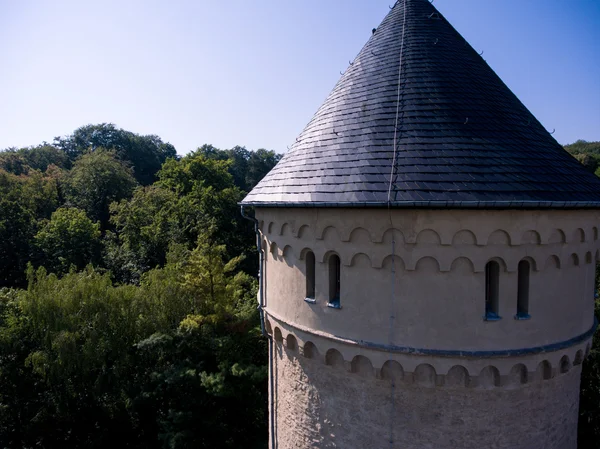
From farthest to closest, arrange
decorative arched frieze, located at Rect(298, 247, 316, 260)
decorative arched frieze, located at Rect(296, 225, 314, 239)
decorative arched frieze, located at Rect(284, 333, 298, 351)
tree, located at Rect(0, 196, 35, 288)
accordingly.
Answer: tree, located at Rect(0, 196, 35, 288) → decorative arched frieze, located at Rect(284, 333, 298, 351) → decorative arched frieze, located at Rect(298, 247, 316, 260) → decorative arched frieze, located at Rect(296, 225, 314, 239)

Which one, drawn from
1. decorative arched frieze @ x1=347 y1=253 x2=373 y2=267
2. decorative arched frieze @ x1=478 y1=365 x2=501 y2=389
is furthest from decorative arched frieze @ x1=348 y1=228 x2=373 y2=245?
decorative arched frieze @ x1=478 y1=365 x2=501 y2=389

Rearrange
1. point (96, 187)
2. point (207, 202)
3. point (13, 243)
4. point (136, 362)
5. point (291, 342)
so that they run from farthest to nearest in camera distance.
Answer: point (96, 187) < point (207, 202) < point (13, 243) < point (136, 362) < point (291, 342)

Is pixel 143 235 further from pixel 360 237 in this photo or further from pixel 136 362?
pixel 360 237

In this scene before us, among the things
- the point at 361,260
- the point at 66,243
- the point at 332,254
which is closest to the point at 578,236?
the point at 361,260

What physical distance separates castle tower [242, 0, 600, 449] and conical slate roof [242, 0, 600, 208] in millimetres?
28

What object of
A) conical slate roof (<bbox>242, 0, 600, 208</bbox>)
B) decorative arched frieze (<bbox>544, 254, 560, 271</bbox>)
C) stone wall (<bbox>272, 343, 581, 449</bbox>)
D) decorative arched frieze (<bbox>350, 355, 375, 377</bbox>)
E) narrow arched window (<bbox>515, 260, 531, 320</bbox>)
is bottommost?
stone wall (<bbox>272, 343, 581, 449</bbox>)

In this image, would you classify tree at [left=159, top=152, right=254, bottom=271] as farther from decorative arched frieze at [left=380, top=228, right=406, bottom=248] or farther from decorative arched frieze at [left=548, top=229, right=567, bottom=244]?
decorative arched frieze at [left=548, top=229, right=567, bottom=244]

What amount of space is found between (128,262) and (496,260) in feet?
73.2

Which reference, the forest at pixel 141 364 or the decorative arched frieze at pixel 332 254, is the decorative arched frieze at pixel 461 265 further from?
the forest at pixel 141 364

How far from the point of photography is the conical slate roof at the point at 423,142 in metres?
4.80

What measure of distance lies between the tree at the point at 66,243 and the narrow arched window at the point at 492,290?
23488mm

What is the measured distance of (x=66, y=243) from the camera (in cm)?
2303

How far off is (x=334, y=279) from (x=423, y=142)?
2293 mm

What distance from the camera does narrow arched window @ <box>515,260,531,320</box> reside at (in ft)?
16.6
